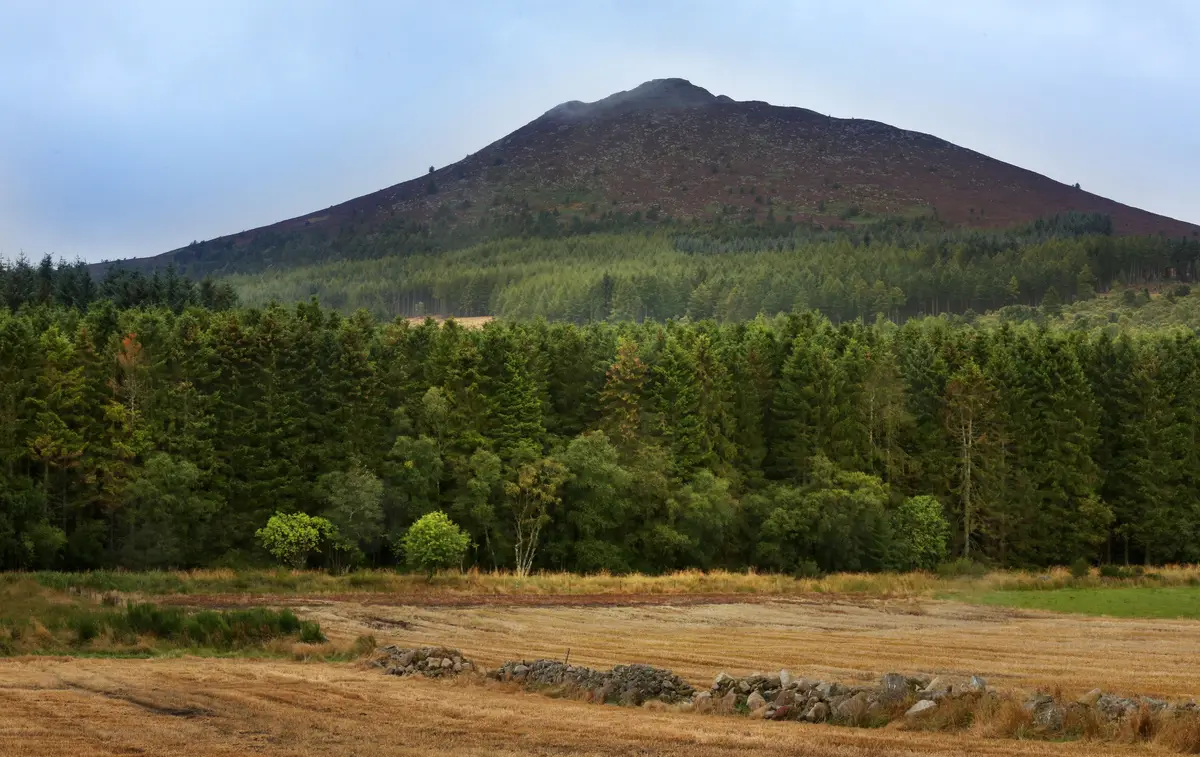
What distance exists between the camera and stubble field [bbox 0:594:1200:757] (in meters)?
18.2

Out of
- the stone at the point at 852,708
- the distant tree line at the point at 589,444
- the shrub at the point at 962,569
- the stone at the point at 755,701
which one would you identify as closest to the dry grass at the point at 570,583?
the shrub at the point at 962,569

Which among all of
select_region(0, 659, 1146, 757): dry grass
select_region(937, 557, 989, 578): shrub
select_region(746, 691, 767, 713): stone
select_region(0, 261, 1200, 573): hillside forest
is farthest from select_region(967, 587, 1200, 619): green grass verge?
select_region(0, 659, 1146, 757): dry grass

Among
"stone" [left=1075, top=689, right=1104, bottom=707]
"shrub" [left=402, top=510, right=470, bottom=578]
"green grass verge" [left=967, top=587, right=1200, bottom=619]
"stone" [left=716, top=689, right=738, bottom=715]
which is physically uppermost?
"stone" [left=1075, top=689, right=1104, bottom=707]

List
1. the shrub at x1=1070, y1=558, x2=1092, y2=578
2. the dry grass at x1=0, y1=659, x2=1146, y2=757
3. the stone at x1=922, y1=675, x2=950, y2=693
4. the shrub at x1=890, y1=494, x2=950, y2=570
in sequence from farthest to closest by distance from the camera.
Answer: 1. the shrub at x1=890, y1=494, x2=950, y2=570
2. the shrub at x1=1070, y1=558, x2=1092, y2=578
3. the stone at x1=922, y1=675, x2=950, y2=693
4. the dry grass at x1=0, y1=659, x2=1146, y2=757

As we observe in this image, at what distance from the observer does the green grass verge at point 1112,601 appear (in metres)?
50.0

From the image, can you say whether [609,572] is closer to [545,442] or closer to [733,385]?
[545,442]

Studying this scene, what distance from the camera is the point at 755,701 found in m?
21.9

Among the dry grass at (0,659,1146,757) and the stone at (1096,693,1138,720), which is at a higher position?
the stone at (1096,693,1138,720)

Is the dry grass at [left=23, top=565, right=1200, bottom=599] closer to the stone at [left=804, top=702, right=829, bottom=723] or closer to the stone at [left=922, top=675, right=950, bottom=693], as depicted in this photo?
the stone at [left=804, top=702, right=829, bottom=723]

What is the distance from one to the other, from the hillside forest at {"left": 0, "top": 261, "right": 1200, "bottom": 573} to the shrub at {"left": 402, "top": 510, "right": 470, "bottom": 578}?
3.39 meters

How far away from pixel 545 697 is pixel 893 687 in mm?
7152

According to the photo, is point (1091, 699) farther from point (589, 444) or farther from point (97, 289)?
point (97, 289)

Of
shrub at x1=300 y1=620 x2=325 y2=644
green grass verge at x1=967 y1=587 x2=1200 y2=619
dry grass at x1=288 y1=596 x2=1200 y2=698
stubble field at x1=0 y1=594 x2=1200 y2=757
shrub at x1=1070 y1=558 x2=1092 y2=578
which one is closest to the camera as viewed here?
stubble field at x1=0 y1=594 x2=1200 y2=757

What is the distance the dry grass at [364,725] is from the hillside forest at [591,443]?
44.5 m
